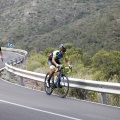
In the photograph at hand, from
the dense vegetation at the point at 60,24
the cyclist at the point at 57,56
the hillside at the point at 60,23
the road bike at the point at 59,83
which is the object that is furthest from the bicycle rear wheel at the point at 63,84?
the hillside at the point at 60,23

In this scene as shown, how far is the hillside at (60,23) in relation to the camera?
9438 cm

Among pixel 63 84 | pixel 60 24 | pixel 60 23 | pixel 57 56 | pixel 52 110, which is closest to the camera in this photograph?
pixel 52 110

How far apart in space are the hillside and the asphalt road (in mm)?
69932

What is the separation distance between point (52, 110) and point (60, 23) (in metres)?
112

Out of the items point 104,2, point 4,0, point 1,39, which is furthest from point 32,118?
point 4,0

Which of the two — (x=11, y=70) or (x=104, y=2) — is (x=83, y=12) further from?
(x=11, y=70)

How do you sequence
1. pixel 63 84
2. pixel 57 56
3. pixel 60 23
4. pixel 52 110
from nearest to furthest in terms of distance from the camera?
pixel 52 110, pixel 57 56, pixel 63 84, pixel 60 23

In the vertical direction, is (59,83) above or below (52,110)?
below

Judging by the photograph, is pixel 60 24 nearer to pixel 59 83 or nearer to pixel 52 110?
pixel 59 83

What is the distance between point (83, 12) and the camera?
408 ft

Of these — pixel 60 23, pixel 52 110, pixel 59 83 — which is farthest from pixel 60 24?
pixel 52 110

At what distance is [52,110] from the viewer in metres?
9.32

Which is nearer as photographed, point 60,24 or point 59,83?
point 59,83

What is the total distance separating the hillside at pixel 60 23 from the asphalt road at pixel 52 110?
69932mm
